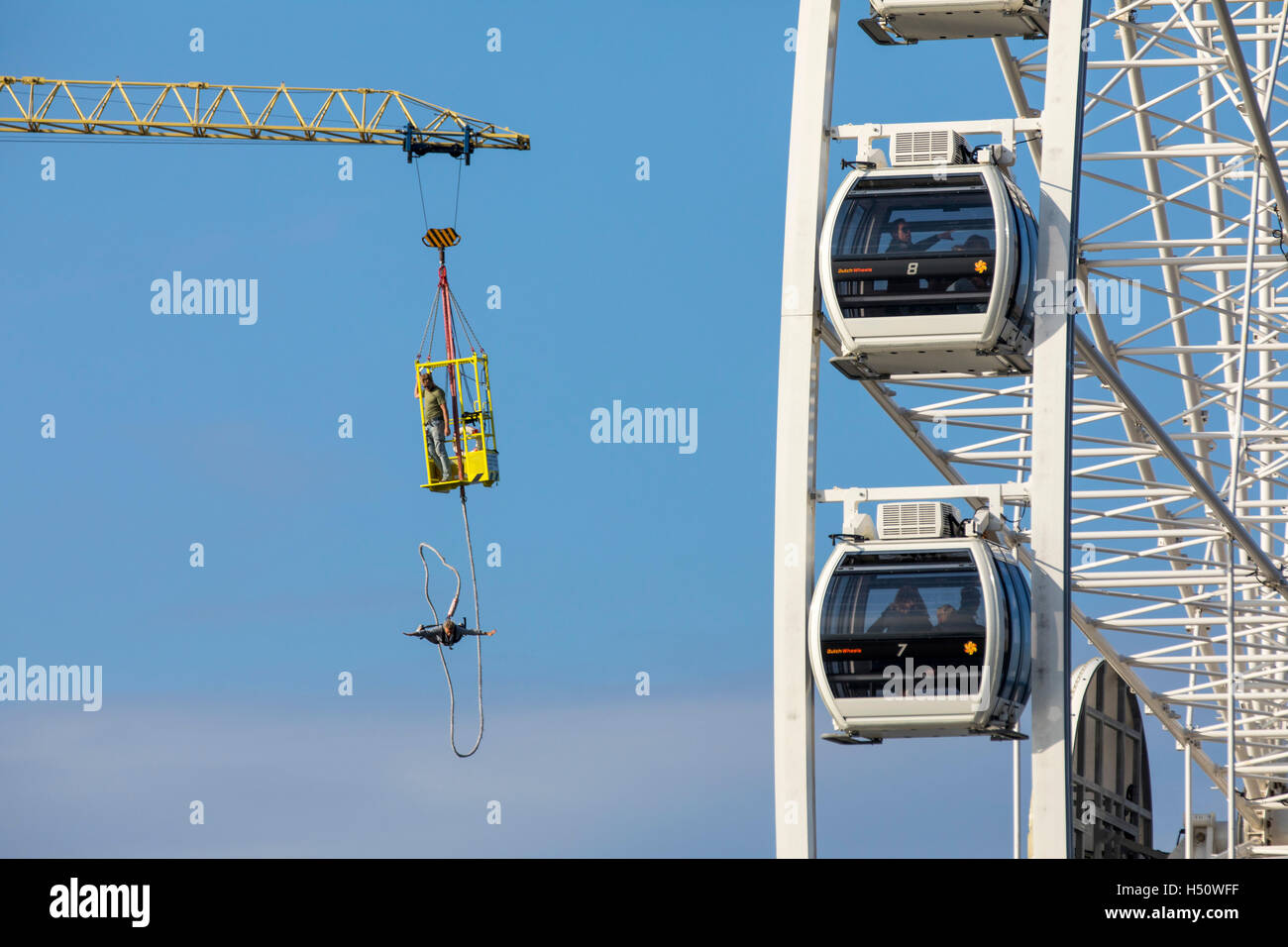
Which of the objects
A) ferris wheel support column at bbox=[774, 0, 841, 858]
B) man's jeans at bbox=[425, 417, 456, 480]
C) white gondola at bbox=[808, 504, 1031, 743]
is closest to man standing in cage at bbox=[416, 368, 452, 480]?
man's jeans at bbox=[425, 417, 456, 480]

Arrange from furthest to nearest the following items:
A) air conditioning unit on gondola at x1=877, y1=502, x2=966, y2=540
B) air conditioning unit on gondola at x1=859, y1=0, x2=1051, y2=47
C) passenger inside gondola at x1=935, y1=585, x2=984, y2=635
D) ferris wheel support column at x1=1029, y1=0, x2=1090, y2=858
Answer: air conditioning unit on gondola at x1=859, y1=0, x2=1051, y2=47
air conditioning unit on gondola at x1=877, y1=502, x2=966, y2=540
ferris wheel support column at x1=1029, y1=0, x2=1090, y2=858
passenger inside gondola at x1=935, y1=585, x2=984, y2=635

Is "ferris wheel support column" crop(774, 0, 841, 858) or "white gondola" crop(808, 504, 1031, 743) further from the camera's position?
"ferris wheel support column" crop(774, 0, 841, 858)

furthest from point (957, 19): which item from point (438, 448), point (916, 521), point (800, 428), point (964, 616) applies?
point (438, 448)

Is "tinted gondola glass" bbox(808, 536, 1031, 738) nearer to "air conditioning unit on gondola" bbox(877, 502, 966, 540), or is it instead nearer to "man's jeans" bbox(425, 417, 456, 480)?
"air conditioning unit on gondola" bbox(877, 502, 966, 540)

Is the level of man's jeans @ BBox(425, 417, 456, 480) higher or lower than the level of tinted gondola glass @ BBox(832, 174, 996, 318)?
lower

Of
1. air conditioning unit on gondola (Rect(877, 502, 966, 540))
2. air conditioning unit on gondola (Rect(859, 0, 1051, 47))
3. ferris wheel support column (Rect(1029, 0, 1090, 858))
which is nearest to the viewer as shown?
ferris wheel support column (Rect(1029, 0, 1090, 858))

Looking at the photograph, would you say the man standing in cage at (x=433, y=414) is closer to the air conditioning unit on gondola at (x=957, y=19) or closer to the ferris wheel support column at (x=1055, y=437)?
the air conditioning unit on gondola at (x=957, y=19)
